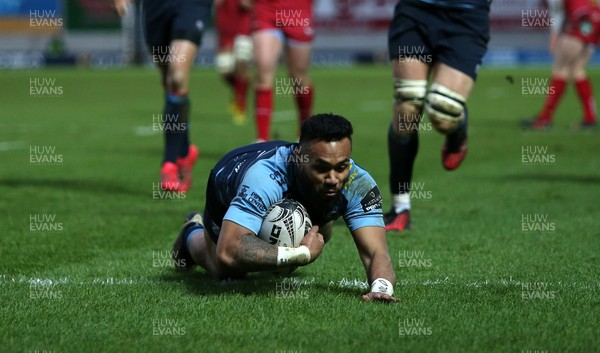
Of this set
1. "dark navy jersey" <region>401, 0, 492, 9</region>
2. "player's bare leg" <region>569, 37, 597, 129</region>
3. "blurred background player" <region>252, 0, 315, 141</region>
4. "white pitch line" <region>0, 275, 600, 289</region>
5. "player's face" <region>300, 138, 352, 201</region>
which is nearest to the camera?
"player's face" <region>300, 138, 352, 201</region>

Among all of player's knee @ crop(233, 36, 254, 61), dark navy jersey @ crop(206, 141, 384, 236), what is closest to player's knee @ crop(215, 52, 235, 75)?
player's knee @ crop(233, 36, 254, 61)

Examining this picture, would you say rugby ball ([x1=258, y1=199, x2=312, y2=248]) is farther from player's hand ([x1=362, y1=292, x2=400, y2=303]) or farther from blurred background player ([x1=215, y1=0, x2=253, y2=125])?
blurred background player ([x1=215, y1=0, x2=253, y2=125])

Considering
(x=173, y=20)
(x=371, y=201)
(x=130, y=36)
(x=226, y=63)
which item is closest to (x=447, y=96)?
(x=371, y=201)

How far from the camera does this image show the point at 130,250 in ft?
22.2

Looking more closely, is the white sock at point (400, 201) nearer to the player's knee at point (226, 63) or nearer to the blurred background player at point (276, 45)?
the blurred background player at point (276, 45)

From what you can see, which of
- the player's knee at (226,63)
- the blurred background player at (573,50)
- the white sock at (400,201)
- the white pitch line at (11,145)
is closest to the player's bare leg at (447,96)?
the white sock at (400,201)

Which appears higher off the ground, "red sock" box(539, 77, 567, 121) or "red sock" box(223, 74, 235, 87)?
"red sock" box(539, 77, 567, 121)

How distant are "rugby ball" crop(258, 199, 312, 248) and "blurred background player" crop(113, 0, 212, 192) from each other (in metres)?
3.97

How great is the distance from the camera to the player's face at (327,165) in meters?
5.04

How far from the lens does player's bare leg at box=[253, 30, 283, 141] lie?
1099cm

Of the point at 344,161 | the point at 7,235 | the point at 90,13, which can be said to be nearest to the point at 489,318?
the point at 344,161

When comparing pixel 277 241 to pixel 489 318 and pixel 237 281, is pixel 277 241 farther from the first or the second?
pixel 489 318

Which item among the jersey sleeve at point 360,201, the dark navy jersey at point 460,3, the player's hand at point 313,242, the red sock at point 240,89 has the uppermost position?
the dark navy jersey at point 460,3

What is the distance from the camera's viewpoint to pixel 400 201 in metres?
7.57
